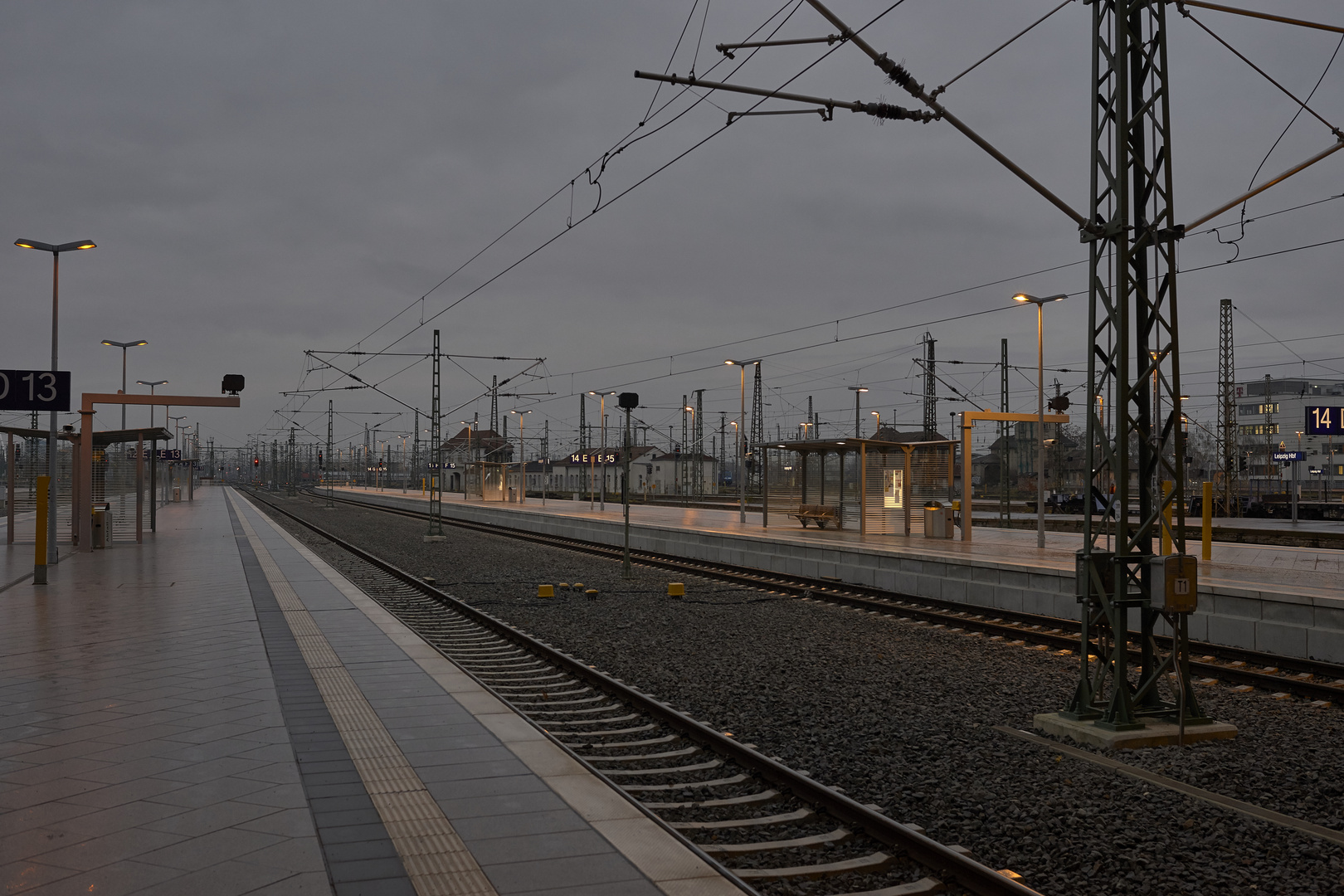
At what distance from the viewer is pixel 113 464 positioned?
28297 mm

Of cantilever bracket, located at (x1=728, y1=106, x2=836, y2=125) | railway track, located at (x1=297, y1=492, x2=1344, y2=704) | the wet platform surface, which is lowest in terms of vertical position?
railway track, located at (x1=297, y1=492, x2=1344, y2=704)

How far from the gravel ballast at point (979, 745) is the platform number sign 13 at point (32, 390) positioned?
8327 millimetres

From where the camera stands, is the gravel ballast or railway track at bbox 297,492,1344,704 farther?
railway track at bbox 297,492,1344,704

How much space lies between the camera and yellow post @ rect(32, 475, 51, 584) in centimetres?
1608

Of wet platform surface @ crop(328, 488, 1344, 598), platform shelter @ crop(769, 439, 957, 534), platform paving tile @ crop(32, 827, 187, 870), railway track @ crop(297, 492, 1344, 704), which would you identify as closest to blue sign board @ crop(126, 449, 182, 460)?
wet platform surface @ crop(328, 488, 1344, 598)

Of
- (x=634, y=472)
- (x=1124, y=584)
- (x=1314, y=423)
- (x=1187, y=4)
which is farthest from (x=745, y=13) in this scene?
(x=634, y=472)

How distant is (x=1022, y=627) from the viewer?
43.0 feet

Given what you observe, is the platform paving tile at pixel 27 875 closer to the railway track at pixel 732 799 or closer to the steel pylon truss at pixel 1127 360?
the railway track at pixel 732 799

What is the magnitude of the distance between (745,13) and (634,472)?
88.1m

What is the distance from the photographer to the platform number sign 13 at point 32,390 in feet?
53.6

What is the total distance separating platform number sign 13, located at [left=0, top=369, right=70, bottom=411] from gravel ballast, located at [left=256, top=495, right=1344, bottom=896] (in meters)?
8.33

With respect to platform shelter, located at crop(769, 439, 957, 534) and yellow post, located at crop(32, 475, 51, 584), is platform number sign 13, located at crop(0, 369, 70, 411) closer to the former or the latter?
yellow post, located at crop(32, 475, 51, 584)

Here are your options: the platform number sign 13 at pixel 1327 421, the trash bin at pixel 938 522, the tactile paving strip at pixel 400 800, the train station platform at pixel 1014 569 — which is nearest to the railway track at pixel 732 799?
the tactile paving strip at pixel 400 800

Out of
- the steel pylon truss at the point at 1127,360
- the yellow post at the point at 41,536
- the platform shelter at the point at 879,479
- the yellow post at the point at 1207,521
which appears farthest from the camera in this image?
the platform shelter at the point at 879,479
